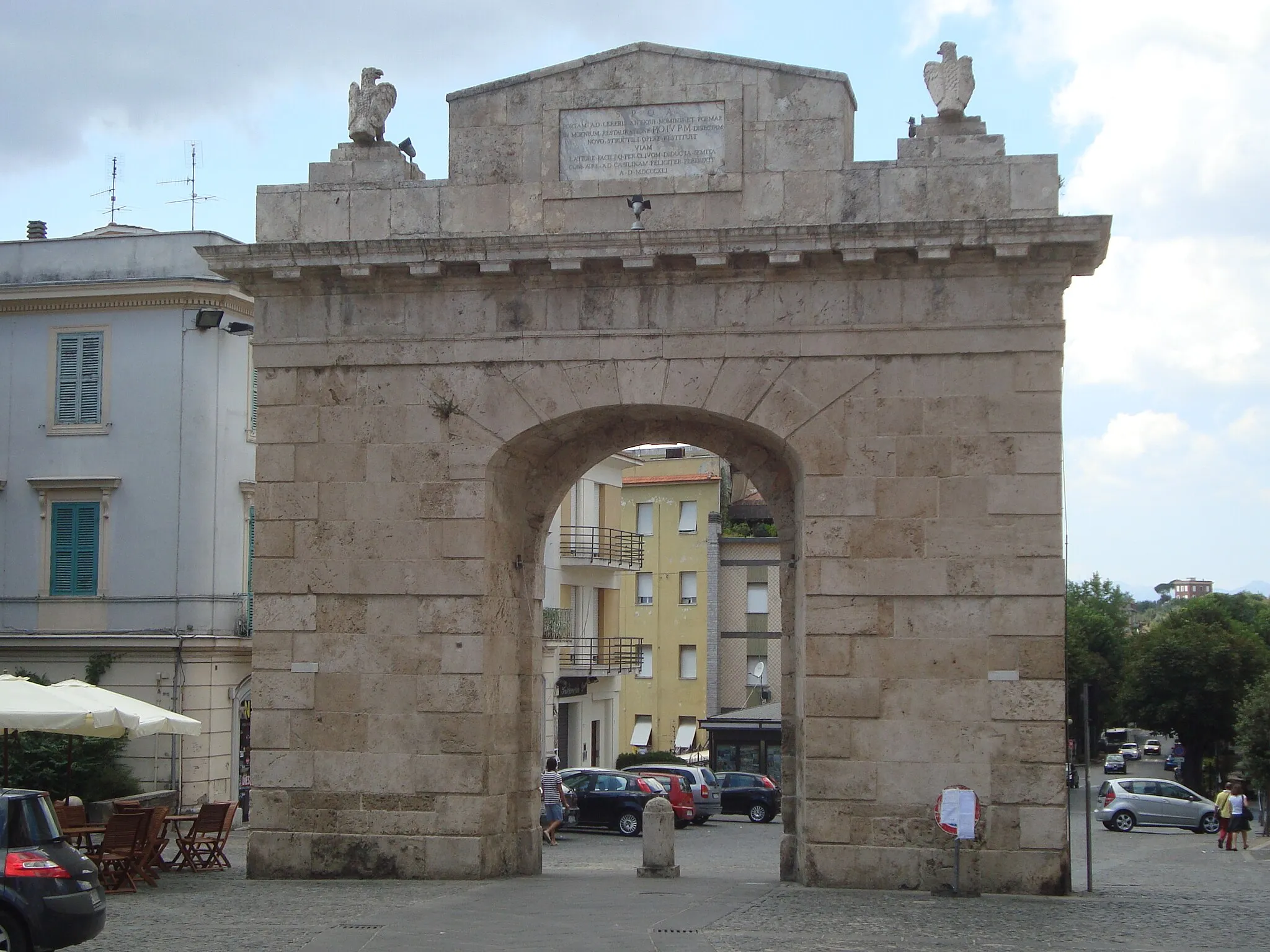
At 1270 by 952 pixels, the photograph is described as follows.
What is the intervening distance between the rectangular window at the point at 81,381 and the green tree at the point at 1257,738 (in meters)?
29.3

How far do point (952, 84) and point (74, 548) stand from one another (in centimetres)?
1925

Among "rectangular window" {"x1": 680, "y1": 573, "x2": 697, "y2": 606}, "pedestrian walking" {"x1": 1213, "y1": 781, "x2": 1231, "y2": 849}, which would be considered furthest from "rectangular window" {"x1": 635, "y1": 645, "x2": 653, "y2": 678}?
"pedestrian walking" {"x1": 1213, "y1": 781, "x2": 1231, "y2": 849}

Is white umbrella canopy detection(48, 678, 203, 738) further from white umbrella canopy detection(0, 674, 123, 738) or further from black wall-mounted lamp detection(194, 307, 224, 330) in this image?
black wall-mounted lamp detection(194, 307, 224, 330)

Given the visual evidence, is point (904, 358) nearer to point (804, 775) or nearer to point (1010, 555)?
point (1010, 555)

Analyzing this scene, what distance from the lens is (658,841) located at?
59.6 feet

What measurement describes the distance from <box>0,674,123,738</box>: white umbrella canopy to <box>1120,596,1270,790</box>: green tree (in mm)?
44678

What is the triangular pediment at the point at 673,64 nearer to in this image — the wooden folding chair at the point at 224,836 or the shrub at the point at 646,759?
the wooden folding chair at the point at 224,836

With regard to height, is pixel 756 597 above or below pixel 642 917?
above

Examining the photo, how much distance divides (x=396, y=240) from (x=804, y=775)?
7568 mm

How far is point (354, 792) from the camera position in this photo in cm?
1747

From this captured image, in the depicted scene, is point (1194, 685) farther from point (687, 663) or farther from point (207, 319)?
point (207, 319)

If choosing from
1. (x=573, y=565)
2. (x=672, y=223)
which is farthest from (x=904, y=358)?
(x=573, y=565)

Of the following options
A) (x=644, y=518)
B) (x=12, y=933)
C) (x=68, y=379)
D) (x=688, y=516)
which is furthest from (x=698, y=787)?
(x=12, y=933)

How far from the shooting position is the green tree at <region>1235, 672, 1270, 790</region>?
39.1 metres
